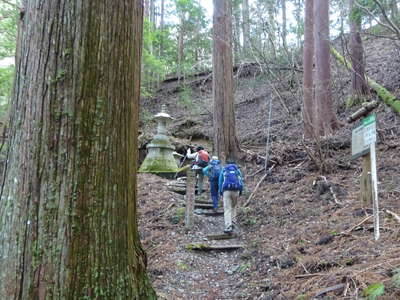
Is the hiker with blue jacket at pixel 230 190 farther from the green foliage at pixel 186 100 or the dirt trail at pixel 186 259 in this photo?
the green foliage at pixel 186 100

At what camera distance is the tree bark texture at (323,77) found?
11234 millimetres

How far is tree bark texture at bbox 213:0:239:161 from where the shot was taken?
11.5 meters

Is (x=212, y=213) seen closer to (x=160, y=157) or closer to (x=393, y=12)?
(x=160, y=157)

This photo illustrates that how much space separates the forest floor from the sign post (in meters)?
0.25

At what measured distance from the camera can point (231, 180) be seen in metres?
7.49

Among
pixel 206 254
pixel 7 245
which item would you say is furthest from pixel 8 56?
pixel 7 245

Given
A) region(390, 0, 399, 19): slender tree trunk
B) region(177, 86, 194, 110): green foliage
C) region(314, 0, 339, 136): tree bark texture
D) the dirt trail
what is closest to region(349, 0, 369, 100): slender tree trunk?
region(314, 0, 339, 136): tree bark texture

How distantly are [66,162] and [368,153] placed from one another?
167 inches

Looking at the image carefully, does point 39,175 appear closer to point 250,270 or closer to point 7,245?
point 7,245

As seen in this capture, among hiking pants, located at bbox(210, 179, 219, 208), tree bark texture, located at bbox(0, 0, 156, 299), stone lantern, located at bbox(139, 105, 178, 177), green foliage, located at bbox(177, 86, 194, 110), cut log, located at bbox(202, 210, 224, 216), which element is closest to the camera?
tree bark texture, located at bbox(0, 0, 156, 299)

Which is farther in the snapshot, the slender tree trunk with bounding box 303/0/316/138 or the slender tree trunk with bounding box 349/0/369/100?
the slender tree trunk with bounding box 303/0/316/138

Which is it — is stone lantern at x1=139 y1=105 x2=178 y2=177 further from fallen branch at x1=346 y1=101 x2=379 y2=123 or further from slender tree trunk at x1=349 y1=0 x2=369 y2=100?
fallen branch at x1=346 y1=101 x2=379 y2=123

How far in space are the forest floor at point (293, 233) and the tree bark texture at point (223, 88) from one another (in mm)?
858

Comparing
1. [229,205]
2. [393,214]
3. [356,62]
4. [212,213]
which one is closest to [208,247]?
[229,205]
